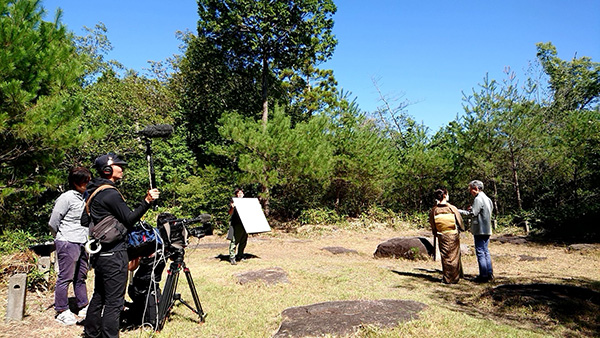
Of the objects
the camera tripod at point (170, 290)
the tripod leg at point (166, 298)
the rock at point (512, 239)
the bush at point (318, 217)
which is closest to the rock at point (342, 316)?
the camera tripod at point (170, 290)

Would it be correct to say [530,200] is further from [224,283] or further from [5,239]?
[5,239]

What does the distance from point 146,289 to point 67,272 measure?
41.1 inches

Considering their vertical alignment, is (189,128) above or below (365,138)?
above

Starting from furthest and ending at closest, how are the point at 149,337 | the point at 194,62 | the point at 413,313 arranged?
the point at 194,62 → the point at 413,313 → the point at 149,337

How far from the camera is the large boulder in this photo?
8492 millimetres

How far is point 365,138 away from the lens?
15.7 m

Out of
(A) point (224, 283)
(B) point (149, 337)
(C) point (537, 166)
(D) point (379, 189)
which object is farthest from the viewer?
(D) point (379, 189)

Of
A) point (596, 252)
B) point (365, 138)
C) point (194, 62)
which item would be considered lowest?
point (596, 252)

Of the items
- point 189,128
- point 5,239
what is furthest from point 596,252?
point 189,128

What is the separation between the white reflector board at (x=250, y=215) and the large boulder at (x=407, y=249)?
3.22 metres

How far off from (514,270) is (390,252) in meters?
2.66

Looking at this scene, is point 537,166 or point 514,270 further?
point 537,166

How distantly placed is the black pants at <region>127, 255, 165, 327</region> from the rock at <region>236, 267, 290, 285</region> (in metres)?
2.14

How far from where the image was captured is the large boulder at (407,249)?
8492 mm
